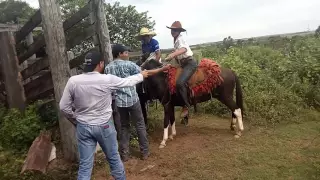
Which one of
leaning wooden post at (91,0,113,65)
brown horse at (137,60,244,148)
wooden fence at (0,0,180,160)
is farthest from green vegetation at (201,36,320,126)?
wooden fence at (0,0,180,160)

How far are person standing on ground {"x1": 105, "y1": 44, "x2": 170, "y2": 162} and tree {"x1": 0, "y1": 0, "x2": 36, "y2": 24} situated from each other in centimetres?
1289

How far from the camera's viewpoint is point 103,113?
424cm

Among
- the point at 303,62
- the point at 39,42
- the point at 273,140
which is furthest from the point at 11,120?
the point at 303,62

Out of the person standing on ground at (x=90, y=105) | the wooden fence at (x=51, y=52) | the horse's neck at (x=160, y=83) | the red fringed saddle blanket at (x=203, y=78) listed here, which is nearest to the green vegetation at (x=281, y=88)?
the red fringed saddle blanket at (x=203, y=78)

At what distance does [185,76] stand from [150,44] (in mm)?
1119

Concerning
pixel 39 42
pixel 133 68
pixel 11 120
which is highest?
pixel 39 42

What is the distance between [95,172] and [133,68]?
76.2 inches

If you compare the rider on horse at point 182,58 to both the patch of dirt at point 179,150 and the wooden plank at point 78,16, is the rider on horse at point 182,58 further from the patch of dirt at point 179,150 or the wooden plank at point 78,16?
the wooden plank at point 78,16

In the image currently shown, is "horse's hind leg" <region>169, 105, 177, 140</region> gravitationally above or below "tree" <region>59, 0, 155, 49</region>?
below

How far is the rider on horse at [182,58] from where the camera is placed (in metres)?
6.72

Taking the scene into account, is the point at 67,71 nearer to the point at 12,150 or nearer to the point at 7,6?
the point at 12,150

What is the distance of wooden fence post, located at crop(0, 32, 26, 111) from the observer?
704 centimetres

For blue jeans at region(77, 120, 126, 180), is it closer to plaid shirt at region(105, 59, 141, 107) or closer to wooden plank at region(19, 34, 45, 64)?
plaid shirt at region(105, 59, 141, 107)

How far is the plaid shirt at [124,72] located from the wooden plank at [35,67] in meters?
→ 1.70
